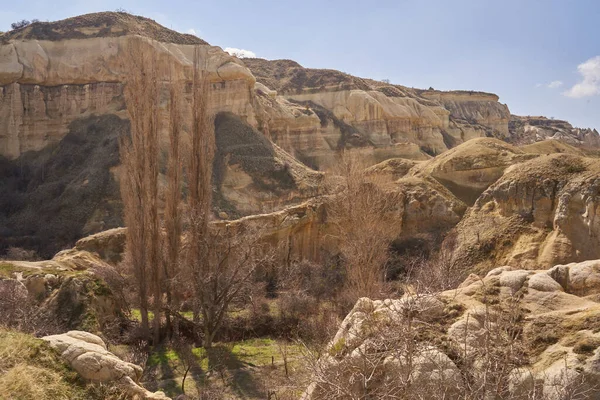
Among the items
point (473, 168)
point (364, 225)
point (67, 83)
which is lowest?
point (364, 225)

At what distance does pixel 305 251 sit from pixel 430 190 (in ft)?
23.5

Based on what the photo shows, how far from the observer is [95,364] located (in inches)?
298

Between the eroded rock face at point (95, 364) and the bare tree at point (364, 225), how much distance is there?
9431 millimetres

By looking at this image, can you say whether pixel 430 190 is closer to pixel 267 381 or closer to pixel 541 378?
pixel 267 381

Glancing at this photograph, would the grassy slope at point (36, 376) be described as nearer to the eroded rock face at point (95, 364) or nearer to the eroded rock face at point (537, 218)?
the eroded rock face at point (95, 364)

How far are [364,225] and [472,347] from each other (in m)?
14.1

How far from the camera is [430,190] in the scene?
26703 mm

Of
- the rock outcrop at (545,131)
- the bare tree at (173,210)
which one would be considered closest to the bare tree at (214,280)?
the bare tree at (173,210)

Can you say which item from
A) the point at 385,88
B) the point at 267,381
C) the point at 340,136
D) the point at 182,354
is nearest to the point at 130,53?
the point at 182,354

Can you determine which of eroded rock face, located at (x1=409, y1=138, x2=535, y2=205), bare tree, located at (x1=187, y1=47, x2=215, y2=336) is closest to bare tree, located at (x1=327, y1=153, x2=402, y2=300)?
eroded rock face, located at (x1=409, y1=138, x2=535, y2=205)

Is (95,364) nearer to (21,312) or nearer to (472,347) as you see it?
(472,347)

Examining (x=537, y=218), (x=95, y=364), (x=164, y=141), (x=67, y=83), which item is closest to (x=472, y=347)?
(x=95, y=364)

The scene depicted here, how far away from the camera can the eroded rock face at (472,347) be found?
18.0 feet

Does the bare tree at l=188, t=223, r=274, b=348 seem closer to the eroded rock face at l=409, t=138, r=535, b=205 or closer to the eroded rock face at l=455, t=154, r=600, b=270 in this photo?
the eroded rock face at l=455, t=154, r=600, b=270
